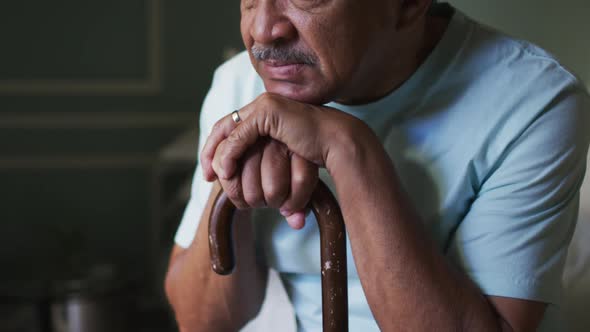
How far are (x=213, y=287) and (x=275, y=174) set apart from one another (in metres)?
0.29

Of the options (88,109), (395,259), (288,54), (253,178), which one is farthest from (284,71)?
(88,109)

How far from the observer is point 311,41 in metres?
0.76

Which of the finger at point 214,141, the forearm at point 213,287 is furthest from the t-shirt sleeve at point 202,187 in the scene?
the finger at point 214,141

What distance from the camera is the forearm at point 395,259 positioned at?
2.45 feet

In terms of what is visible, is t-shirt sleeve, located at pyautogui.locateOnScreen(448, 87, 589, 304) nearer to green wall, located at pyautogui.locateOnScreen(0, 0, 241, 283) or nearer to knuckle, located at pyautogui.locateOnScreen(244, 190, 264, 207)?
knuckle, located at pyautogui.locateOnScreen(244, 190, 264, 207)

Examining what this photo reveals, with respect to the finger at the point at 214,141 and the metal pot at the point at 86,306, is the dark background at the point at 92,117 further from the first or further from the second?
the finger at the point at 214,141

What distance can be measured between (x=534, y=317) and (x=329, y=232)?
10.8 inches

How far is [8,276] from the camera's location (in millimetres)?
3072

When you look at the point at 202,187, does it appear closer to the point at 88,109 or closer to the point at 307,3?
the point at 307,3

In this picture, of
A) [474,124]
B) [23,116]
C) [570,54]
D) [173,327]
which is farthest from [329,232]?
[23,116]

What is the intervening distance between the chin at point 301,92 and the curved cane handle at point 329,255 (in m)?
0.10

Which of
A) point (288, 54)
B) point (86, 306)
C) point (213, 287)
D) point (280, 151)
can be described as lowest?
point (86, 306)

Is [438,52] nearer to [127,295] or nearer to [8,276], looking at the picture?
[127,295]

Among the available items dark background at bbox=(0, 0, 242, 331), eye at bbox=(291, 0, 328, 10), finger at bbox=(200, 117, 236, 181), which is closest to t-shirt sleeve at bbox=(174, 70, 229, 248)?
finger at bbox=(200, 117, 236, 181)
